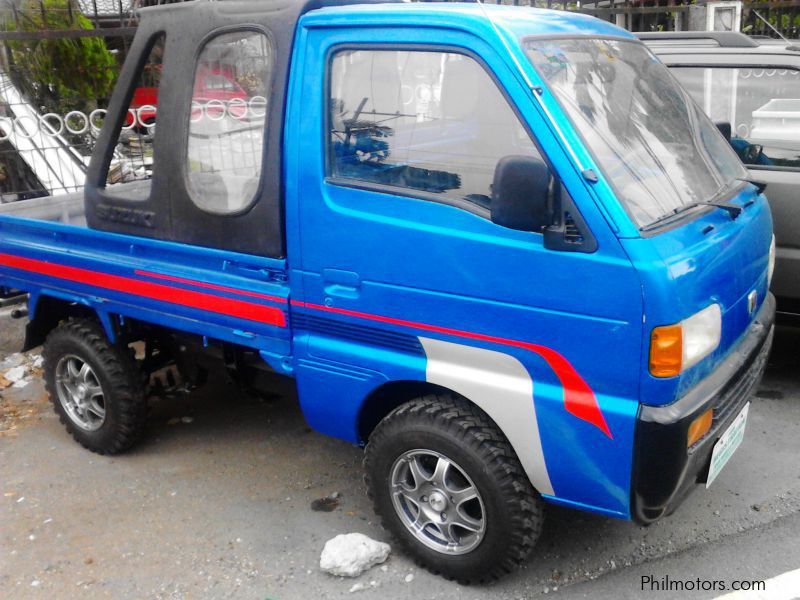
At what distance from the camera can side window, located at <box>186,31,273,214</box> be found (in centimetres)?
325

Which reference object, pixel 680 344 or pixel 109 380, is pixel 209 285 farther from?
pixel 680 344

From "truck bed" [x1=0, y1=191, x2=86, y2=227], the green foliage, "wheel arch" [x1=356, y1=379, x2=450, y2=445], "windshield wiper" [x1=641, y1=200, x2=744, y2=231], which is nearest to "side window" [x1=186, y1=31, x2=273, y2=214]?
"wheel arch" [x1=356, y1=379, x2=450, y2=445]

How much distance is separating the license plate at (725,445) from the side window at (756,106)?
6.69ft

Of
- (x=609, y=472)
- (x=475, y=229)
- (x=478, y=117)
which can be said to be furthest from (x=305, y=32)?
(x=609, y=472)

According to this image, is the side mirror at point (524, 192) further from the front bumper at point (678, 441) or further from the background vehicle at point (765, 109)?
the background vehicle at point (765, 109)

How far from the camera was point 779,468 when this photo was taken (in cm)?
390

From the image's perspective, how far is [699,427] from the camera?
8.81 feet

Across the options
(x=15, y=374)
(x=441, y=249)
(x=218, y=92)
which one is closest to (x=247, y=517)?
(x=441, y=249)

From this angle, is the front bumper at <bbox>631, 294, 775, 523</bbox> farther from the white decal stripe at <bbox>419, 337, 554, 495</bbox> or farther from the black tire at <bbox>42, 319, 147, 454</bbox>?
the black tire at <bbox>42, 319, 147, 454</bbox>

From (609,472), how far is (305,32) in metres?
1.99

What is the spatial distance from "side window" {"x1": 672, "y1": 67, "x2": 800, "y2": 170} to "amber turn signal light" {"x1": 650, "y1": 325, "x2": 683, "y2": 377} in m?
2.55

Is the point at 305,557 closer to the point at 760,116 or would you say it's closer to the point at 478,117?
the point at 478,117

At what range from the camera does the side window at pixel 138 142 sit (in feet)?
12.1

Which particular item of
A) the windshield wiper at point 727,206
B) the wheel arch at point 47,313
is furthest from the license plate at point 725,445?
the wheel arch at point 47,313
